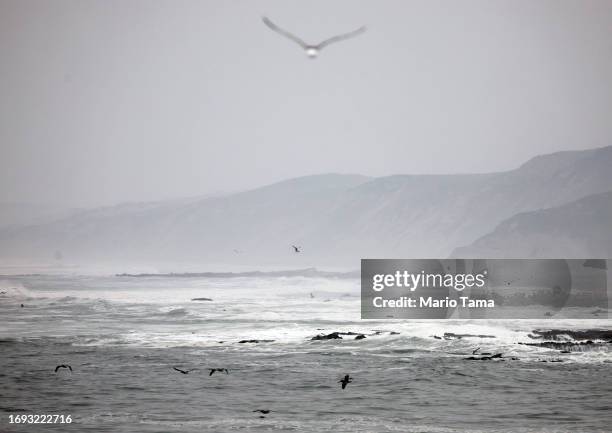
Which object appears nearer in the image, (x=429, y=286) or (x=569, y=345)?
(x=569, y=345)

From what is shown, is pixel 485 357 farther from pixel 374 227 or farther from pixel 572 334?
pixel 374 227

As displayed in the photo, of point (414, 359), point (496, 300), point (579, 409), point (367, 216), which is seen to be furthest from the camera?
point (367, 216)

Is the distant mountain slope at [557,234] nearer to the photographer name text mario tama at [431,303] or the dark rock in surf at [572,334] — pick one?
the photographer name text mario tama at [431,303]

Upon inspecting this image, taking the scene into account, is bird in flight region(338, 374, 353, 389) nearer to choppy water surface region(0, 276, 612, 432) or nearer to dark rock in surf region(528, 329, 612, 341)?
choppy water surface region(0, 276, 612, 432)

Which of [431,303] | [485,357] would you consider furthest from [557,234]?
[485,357]

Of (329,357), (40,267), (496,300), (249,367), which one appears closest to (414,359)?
(329,357)

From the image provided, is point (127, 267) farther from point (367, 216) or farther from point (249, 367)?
point (249, 367)
